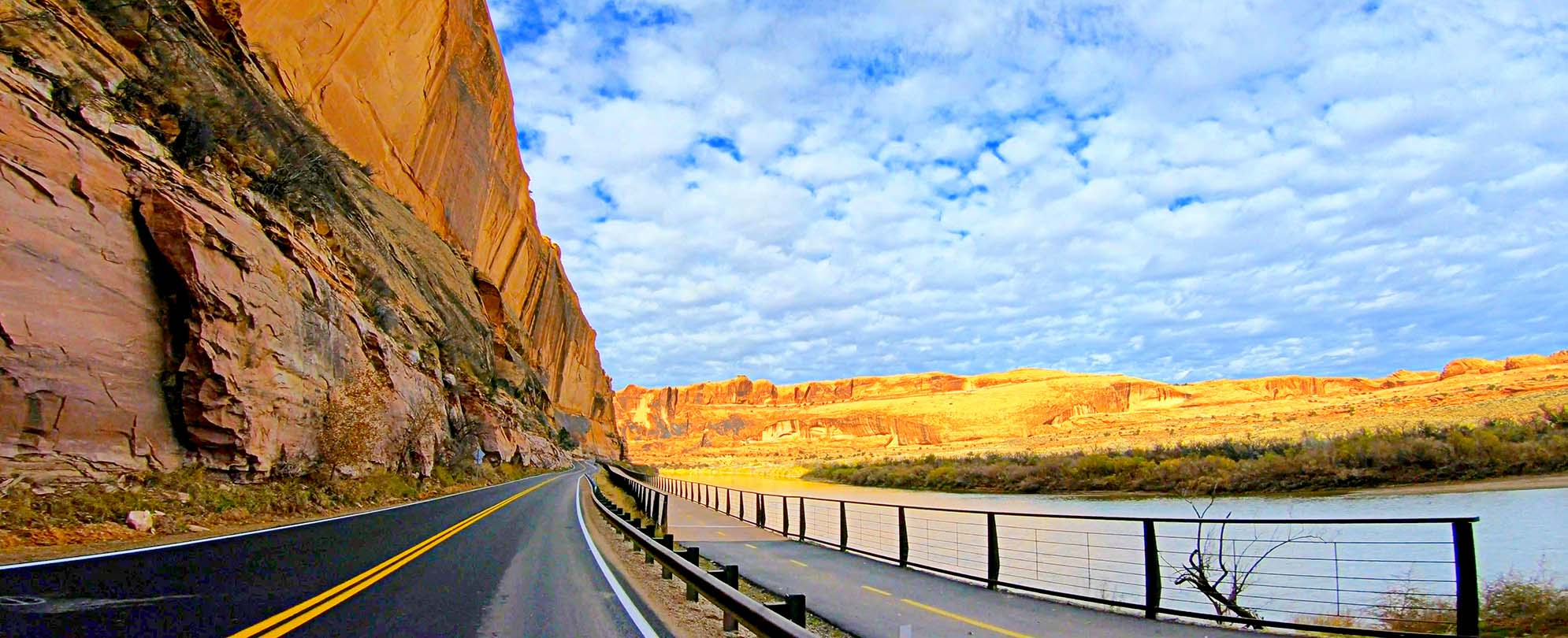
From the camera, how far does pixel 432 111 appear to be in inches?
1871

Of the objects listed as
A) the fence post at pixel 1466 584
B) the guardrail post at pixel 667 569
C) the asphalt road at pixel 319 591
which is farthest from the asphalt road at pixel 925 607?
the asphalt road at pixel 319 591

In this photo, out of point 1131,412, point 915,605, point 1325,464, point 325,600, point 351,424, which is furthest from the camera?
point 1131,412

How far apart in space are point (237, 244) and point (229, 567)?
10.0m

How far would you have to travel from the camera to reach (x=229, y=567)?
8.05m

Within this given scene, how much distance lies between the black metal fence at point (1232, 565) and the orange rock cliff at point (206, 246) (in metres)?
11.5

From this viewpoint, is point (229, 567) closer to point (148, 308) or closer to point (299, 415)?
point (148, 308)

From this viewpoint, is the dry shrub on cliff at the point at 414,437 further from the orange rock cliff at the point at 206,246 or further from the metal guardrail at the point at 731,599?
the metal guardrail at the point at 731,599

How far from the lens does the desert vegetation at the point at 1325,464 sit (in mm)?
25719

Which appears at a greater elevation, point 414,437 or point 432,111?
point 432,111

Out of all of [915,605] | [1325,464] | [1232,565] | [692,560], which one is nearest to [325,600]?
[692,560]

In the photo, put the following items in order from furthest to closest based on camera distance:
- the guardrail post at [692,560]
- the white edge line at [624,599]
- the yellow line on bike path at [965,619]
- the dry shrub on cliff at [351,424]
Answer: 1. the dry shrub on cliff at [351,424]
2. the guardrail post at [692,560]
3. the yellow line on bike path at [965,619]
4. the white edge line at [624,599]

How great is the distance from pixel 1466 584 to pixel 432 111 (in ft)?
170

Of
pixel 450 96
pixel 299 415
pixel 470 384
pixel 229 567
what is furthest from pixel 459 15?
pixel 229 567

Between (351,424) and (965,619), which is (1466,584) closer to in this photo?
(965,619)
